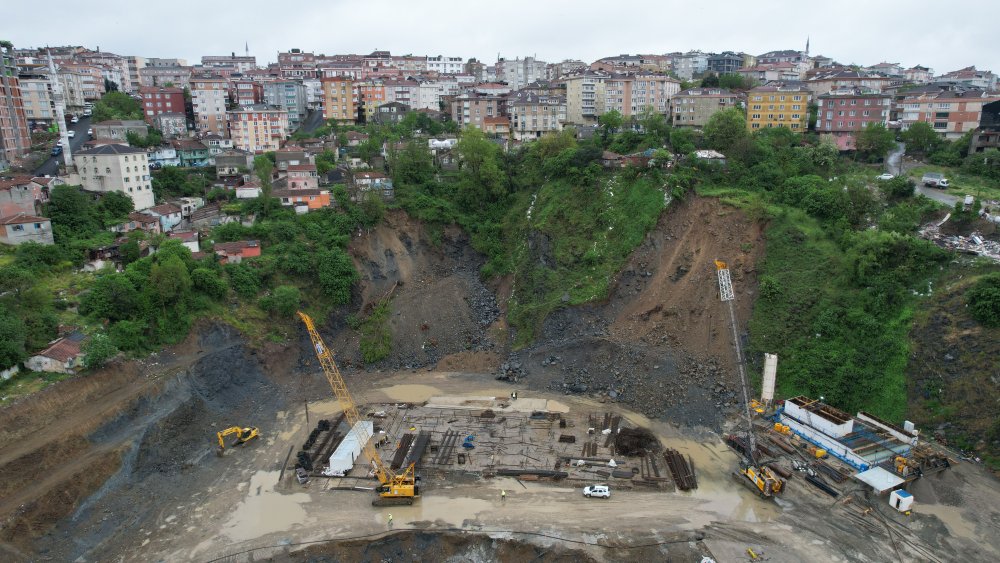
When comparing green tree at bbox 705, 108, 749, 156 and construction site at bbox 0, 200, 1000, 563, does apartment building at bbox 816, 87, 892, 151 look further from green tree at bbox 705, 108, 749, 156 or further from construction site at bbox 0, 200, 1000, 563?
construction site at bbox 0, 200, 1000, 563

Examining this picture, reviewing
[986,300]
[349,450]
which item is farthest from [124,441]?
[986,300]

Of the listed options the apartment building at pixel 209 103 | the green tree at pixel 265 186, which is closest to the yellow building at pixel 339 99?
the apartment building at pixel 209 103

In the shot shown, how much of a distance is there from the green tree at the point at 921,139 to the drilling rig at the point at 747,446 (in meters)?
25.4

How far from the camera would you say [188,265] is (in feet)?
110

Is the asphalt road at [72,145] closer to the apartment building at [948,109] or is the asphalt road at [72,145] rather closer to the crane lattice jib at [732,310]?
the crane lattice jib at [732,310]

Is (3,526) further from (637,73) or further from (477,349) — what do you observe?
(637,73)

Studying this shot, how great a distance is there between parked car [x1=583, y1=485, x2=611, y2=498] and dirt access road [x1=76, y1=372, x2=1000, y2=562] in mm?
245

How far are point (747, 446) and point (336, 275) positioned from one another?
2486cm

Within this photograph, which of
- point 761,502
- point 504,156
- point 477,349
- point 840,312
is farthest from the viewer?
point 504,156

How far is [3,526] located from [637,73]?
6029 cm

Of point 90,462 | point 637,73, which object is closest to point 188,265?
point 90,462

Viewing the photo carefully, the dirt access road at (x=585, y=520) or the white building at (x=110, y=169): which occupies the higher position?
the white building at (x=110, y=169)

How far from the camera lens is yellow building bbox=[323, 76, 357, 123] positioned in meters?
65.2

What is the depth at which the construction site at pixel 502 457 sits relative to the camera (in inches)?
829
